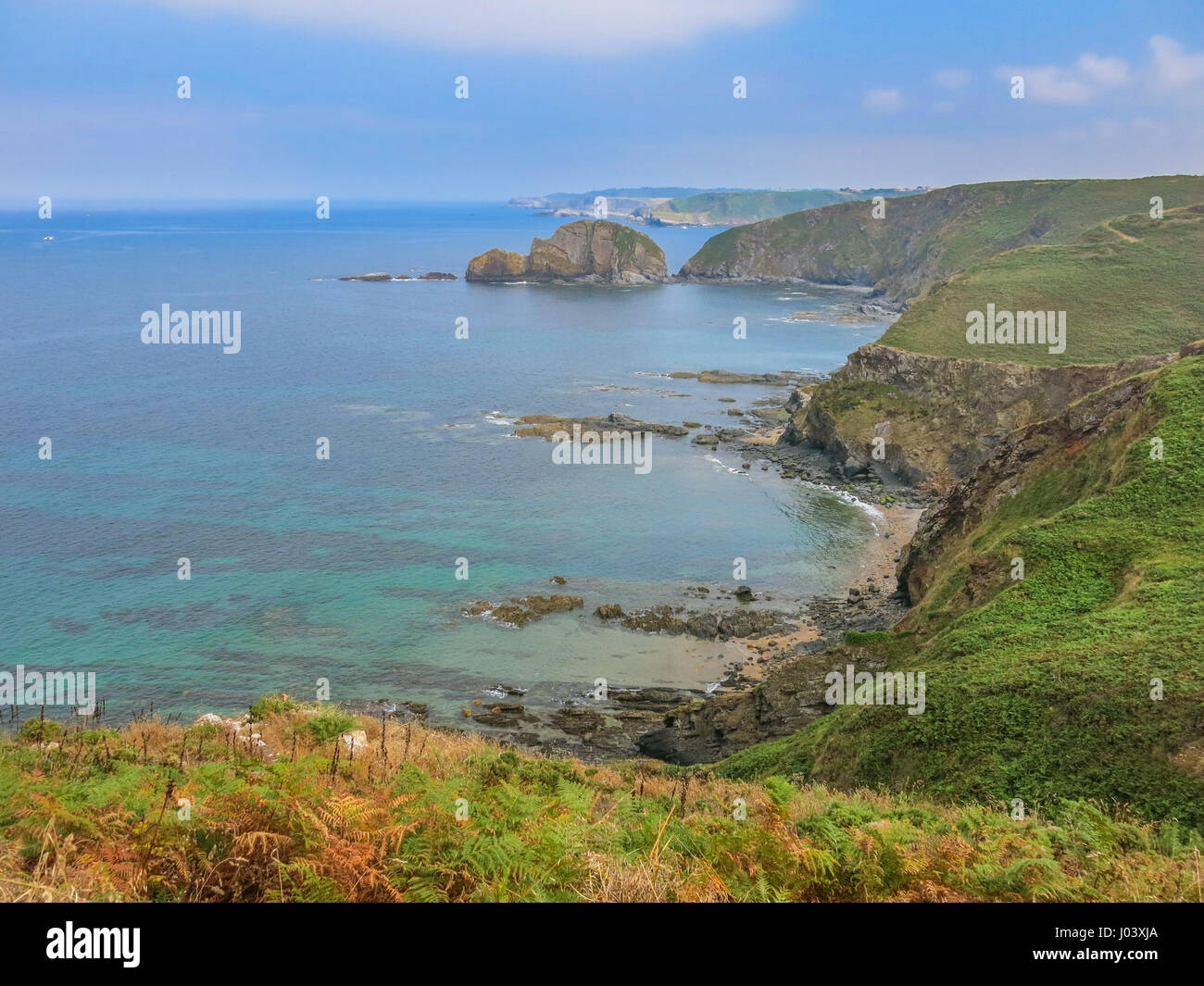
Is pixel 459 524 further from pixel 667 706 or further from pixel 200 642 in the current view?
pixel 667 706

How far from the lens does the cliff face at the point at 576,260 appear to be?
19300 cm

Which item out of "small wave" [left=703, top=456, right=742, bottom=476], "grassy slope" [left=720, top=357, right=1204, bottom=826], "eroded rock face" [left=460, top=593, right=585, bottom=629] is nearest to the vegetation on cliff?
"small wave" [left=703, top=456, right=742, bottom=476]

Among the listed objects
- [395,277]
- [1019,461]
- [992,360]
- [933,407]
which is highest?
[395,277]

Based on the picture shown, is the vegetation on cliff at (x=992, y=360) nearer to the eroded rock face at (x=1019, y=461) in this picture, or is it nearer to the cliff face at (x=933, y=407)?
the cliff face at (x=933, y=407)

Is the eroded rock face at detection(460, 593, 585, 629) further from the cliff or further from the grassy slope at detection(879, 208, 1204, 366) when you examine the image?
the grassy slope at detection(879, 208, 1204, 366)

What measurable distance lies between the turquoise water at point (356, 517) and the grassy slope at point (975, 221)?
6164 cm

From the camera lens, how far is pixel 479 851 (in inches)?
319

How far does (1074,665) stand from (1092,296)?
76599 millimetres

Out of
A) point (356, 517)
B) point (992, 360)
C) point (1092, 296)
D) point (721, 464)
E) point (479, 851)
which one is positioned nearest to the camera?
point (479, 851)

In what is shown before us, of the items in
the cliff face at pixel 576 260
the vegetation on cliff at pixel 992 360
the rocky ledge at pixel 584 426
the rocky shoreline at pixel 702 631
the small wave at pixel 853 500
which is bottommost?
the rocky shoreline at pixel 702 631

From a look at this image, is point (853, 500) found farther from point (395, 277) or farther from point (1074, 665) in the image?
point (395, 277)

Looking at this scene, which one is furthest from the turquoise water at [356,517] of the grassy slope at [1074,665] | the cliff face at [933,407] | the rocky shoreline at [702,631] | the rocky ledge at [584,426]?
the grassy slope at [1074,665]

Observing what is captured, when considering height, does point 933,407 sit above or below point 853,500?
above

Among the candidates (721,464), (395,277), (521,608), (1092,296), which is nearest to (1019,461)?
(521,608)
